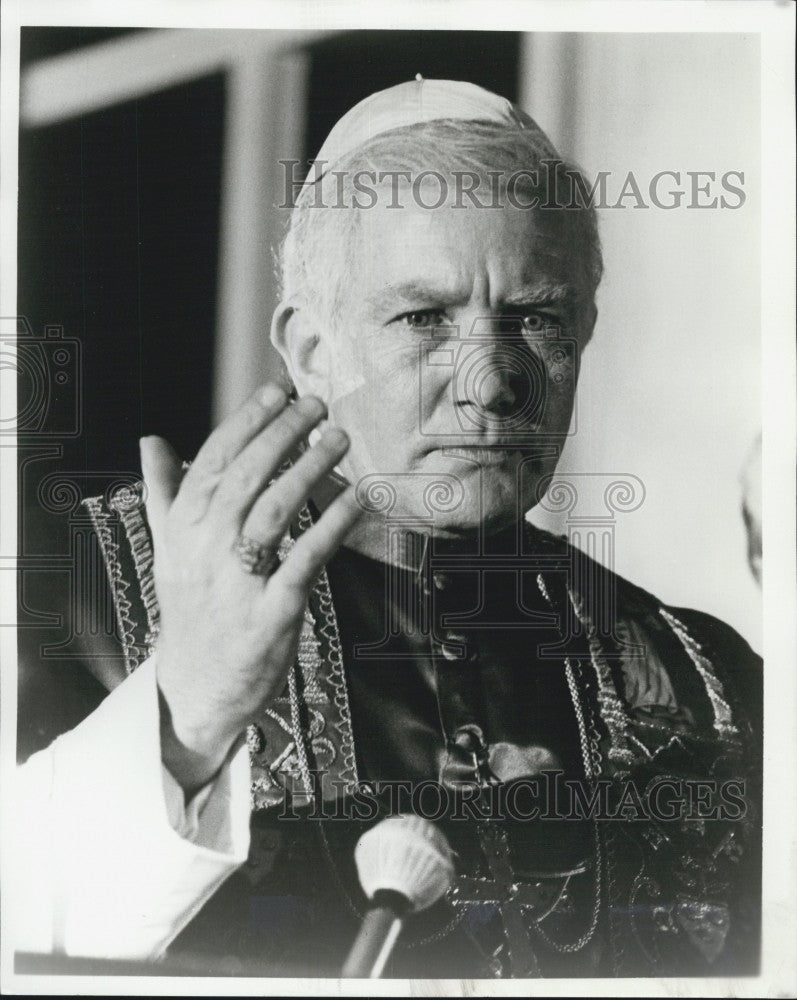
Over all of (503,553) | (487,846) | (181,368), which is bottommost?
(487,846)

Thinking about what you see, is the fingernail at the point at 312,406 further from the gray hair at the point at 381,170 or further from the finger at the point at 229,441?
the gray hair at the point at 381,170

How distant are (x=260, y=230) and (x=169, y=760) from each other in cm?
100

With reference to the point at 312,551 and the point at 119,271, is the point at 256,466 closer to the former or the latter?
the point at 312,551

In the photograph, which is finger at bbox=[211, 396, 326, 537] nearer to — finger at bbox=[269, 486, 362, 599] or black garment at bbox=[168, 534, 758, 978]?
finger at bbox=[269, 486, 362, 599]

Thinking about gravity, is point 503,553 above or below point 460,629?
above

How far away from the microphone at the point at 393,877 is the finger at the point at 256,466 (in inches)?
25.1

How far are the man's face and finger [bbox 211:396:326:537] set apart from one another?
0.09 metres

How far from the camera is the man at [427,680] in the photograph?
1.88 m

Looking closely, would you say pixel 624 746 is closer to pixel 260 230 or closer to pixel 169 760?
pixel 169 760

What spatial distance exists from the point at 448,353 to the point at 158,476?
580 millimetres

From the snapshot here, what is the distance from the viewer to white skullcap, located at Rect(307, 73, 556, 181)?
194cm

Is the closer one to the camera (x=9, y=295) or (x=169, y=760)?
(x=169, y=760)

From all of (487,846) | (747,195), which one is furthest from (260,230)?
(487,846)

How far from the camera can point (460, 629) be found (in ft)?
6.30
